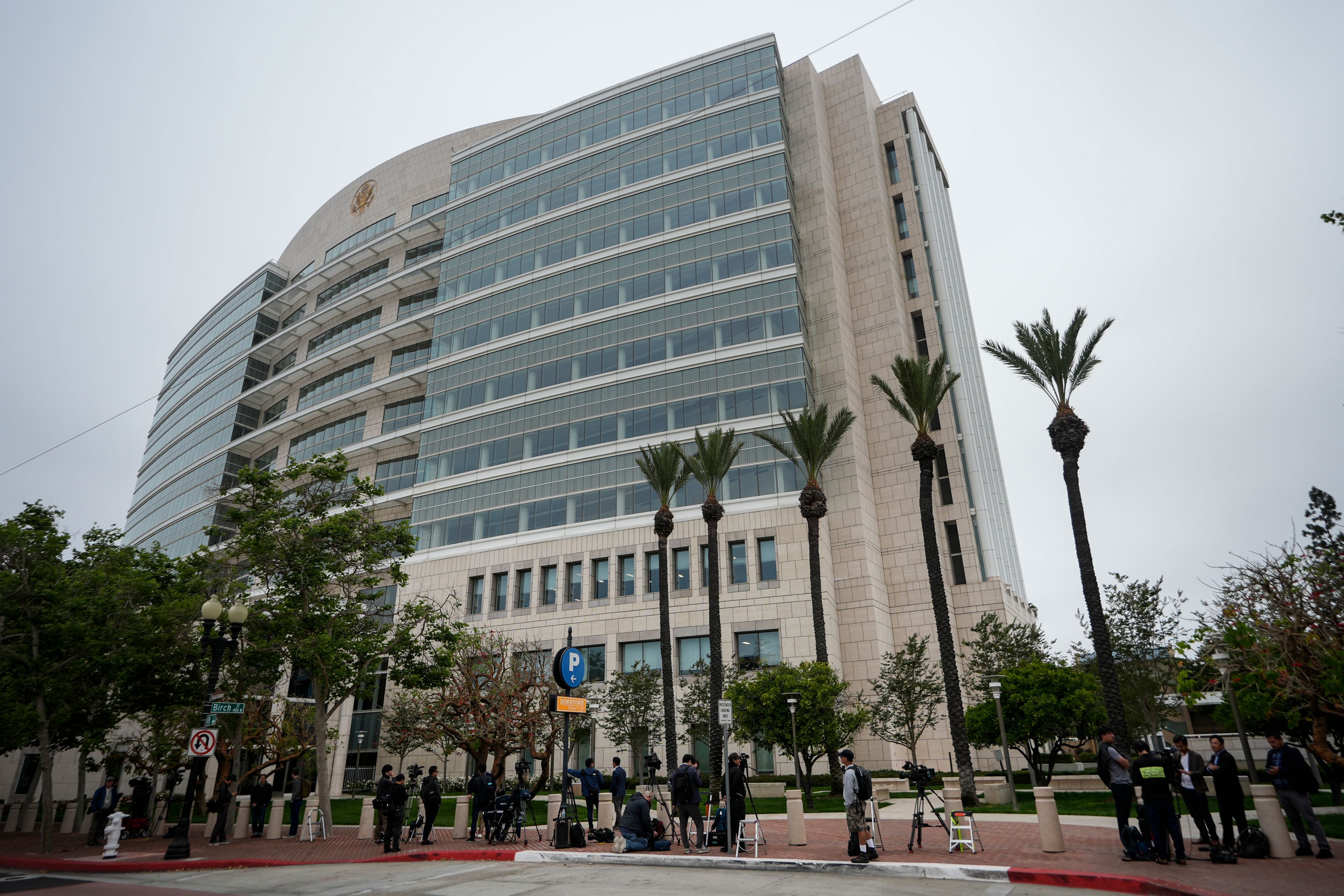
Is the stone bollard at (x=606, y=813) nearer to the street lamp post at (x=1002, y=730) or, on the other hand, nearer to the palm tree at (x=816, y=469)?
the street lamp post at (x=1002, y=730)

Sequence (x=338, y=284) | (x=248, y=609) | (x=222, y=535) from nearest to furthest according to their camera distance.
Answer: (x=248, y=609) → (x=222, y=535) → (x=338, y=284)

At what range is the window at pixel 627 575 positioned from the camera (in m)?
43.2

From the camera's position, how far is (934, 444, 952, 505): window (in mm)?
45281

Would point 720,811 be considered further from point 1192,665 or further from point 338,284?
point 338,284

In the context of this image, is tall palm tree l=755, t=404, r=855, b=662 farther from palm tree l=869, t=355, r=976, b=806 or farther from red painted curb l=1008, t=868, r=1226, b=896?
red painted curb l=1008, t=868, r=1226, b=896

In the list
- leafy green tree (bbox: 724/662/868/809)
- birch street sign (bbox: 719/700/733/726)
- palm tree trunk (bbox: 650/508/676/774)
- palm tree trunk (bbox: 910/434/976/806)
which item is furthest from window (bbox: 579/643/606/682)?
birch street sign (bbox: 719/700/733/726)

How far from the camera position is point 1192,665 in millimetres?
22766

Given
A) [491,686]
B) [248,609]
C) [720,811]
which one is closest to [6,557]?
[248,609]

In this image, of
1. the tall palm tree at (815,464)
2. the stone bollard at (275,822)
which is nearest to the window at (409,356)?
the tall palm tree at (815,464)

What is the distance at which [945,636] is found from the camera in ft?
87.7

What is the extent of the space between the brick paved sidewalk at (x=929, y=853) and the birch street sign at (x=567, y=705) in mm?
2822

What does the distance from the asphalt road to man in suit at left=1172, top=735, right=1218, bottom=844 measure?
3696mm

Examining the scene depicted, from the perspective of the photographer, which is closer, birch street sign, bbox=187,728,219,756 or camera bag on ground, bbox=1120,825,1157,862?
camera bag on ground, bbox=1120,825,1157,862

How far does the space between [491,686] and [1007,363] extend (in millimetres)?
22172
